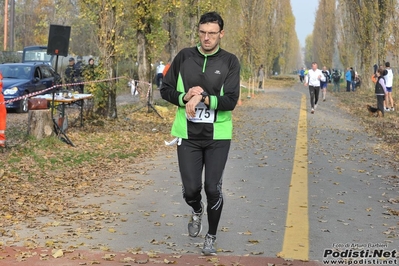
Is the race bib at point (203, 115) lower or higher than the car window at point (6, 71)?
higher

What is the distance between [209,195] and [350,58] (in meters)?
61.2

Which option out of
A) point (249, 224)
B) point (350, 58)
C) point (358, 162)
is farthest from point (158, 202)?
point (350, 58)

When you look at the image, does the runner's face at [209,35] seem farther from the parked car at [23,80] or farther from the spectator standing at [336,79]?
the spectator standing at [336,79]

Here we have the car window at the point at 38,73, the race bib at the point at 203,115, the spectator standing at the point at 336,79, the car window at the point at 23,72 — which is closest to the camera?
the race bib at the point at 203,115

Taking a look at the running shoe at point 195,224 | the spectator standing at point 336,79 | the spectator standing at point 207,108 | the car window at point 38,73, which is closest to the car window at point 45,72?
the car window at point 38,73

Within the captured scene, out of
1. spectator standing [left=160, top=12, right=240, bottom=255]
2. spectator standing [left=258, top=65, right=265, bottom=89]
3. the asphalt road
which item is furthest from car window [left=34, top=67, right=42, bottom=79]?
spectator standing [left=258, top=65, right=265, bottom=89]

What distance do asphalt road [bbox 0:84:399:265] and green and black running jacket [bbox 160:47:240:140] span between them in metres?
1.12

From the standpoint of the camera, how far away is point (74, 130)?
57.4 ft

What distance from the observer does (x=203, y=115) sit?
21.0 ft

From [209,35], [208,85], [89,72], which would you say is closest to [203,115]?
[208,85]

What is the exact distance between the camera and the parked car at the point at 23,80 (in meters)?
24.3

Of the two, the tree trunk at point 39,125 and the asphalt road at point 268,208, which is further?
the tree trunk at point 39,125

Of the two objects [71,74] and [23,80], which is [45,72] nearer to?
[71,74]

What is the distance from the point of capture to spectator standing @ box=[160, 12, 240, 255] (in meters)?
6.43
